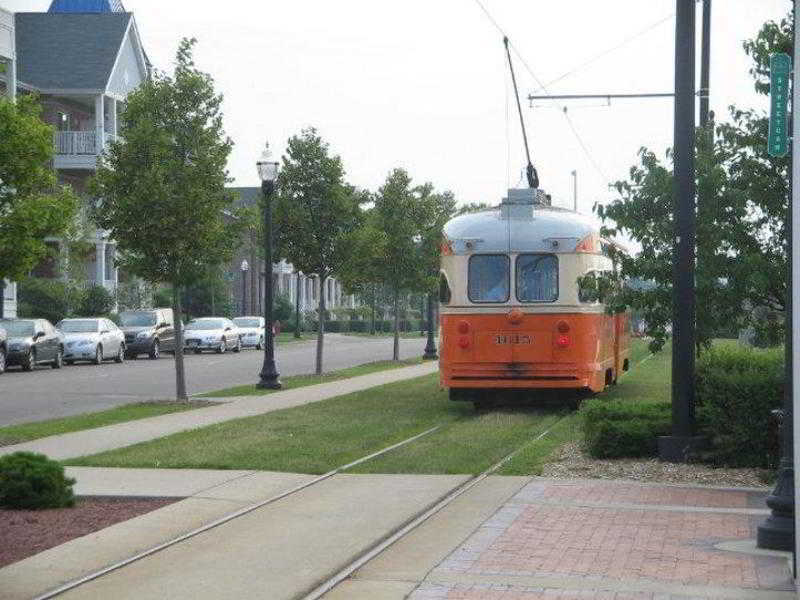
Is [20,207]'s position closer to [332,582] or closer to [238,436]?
[238,436]

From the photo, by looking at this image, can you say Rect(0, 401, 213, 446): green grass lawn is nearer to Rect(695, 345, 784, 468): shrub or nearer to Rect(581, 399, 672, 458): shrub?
Rect(581, 399, 672, 458): shrub

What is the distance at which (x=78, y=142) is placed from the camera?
57500mm

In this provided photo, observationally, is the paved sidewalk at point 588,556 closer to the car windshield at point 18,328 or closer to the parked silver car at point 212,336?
the car windshield at point 18,328

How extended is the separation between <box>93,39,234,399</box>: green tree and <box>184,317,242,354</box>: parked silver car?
29104 millimetres

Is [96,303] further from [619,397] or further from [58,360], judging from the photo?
[619,397]

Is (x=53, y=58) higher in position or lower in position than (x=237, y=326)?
higher

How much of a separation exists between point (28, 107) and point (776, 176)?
9334 mm

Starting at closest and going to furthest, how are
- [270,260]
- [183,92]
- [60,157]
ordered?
[183,92] < [270,260] < [60,157]

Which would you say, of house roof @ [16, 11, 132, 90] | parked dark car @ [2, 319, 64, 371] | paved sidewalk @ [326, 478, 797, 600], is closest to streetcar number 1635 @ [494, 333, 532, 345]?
paved sidewalk @ [326, 478, 797, 600]

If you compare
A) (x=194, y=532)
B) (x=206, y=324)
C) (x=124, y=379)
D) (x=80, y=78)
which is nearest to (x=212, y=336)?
(x=206, y=324)

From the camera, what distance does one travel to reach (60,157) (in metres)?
57.3

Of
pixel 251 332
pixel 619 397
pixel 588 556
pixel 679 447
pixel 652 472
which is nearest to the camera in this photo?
pixel 588 556

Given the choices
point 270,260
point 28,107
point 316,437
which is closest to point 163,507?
point 316,437

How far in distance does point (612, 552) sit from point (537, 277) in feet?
40.9
